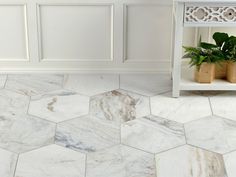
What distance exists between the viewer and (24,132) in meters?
3.12

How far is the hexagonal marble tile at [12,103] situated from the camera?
11.0 feet

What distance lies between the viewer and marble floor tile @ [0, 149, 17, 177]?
2.74 m

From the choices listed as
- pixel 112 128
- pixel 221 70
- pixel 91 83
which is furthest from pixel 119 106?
pixel 221 70

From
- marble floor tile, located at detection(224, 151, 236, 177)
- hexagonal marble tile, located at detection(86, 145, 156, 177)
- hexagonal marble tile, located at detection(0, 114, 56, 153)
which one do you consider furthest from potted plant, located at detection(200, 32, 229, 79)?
hexagonal marble tile, located at detection(0, 114, 56, 153)

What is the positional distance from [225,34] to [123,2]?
27.1 inches

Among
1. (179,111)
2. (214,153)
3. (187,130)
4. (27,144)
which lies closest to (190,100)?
(179,111)

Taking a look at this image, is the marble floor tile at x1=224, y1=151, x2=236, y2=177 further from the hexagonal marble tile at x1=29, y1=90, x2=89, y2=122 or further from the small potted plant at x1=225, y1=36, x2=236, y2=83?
the hexagonal marble tile at x1=29, y1=90, x2=89, y2=122

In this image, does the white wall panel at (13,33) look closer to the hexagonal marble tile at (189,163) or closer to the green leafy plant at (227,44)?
the green leafy plant at (227,44)

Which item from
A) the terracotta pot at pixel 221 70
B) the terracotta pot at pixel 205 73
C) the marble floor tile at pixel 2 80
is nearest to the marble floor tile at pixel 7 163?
→ the marble floor tile at pixel 2 80

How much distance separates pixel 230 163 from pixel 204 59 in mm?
835

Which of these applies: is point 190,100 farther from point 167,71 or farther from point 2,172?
point 2,172

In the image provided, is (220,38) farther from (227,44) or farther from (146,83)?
(146,83)

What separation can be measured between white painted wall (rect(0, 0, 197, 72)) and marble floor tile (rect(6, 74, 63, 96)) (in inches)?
2.5

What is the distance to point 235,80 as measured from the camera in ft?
11.6
